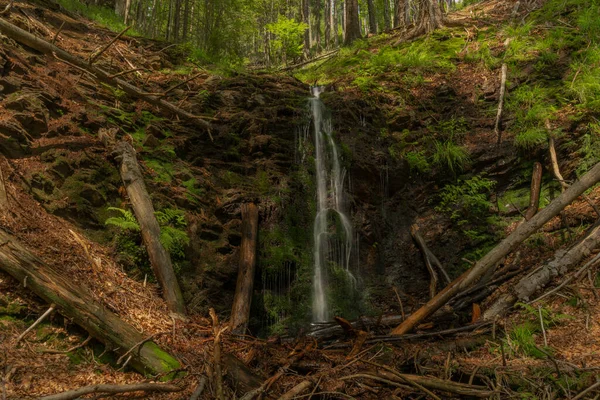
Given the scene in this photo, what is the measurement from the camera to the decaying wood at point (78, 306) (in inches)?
148

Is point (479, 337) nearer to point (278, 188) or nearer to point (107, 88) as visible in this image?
point (278, 188)

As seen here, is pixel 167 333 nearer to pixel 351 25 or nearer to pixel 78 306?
pixel 78 306

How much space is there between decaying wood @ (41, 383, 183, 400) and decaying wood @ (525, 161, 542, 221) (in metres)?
6.34

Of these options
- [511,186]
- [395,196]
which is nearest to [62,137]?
[395,196]

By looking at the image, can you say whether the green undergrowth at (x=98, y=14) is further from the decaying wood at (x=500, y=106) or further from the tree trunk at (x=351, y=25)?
the decaying wood at (x=500, y=106)

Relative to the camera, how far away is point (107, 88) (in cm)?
796

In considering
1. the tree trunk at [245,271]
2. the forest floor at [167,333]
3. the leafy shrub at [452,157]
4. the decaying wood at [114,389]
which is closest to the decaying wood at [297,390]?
the forest floor at [167,333]

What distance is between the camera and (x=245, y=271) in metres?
6.54

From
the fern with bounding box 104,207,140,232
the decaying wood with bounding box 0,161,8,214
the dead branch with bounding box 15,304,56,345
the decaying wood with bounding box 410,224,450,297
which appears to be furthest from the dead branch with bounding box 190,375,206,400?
the decaying wood with bounding box 410,224,450,297

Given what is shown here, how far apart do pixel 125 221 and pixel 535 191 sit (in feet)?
23.5

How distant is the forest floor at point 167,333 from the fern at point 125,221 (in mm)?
426

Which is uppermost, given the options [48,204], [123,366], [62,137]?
[62,137]

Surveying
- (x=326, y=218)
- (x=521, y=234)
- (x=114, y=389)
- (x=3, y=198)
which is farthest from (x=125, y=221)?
(x=521, y=234)

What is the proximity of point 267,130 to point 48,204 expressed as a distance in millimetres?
4686
